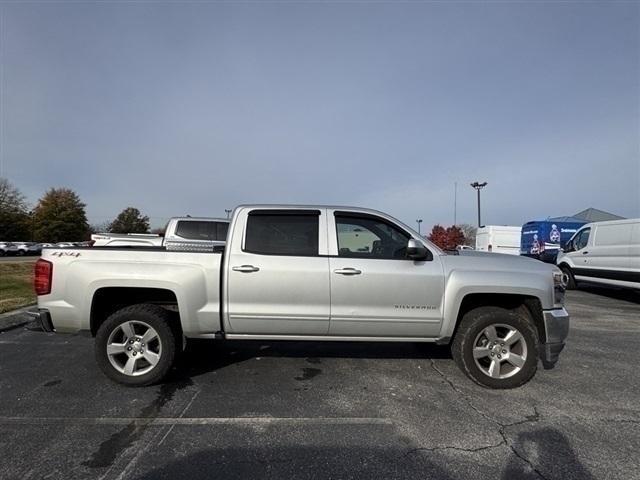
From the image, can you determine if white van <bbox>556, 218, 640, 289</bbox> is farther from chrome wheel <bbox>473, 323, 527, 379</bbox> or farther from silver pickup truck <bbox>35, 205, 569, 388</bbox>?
chrome wheel <bbox>473, 323, 527, 379</bbox>

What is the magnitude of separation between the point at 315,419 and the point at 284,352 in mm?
1986

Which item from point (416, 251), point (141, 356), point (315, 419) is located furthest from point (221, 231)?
point (315, 419)

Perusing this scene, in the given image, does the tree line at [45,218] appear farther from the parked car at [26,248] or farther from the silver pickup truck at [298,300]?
the silver pickup truck at [298,300]

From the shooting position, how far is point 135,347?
421cm

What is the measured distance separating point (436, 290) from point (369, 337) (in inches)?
35.3

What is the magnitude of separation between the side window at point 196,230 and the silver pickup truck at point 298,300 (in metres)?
5.89

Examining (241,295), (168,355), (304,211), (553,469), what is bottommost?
(553,469)

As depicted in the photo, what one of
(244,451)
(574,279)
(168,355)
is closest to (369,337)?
(244,451)

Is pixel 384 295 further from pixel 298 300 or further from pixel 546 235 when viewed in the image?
pixel 546 235

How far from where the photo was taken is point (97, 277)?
417cm

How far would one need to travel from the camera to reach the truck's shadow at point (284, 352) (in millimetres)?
5098

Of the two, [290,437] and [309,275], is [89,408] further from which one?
[309,275]

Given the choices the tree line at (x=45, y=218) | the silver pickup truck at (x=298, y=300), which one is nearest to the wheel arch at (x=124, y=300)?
the silver pickup truck at (x=298, y=300)

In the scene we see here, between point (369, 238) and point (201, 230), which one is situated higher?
point (201, 230)
